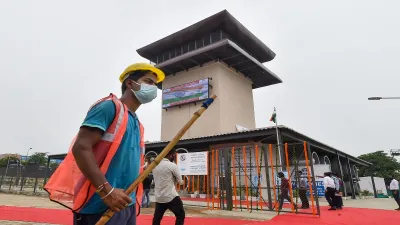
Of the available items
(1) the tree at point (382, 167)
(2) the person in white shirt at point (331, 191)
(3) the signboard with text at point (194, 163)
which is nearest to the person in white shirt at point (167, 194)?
(3) the signboard with text at point (194, 163)

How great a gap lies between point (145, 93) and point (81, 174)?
807mm

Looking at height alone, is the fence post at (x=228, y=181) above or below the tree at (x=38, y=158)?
below

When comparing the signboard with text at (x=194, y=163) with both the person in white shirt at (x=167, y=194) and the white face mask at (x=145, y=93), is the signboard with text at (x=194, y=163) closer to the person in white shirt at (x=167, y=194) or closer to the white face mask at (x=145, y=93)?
the person in white shirt at (x=167, y=194)

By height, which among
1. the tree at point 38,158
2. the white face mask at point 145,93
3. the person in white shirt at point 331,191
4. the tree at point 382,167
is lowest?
the person in white shirt at point 331,191

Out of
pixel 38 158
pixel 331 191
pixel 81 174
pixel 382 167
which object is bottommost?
pixel 331 191

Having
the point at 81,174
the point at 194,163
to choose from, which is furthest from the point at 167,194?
the point at 194,163

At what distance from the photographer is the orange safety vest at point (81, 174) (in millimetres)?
1718

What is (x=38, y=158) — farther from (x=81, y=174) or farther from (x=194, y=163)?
(x=81, y=174)

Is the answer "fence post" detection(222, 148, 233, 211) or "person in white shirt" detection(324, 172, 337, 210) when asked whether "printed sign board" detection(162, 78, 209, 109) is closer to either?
"fence post" detection(222, 148, 233, 211)

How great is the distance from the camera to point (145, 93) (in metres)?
2.25

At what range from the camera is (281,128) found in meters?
14.4

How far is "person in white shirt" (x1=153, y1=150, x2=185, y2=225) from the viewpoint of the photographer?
461 centimetres

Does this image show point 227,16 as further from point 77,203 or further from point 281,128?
point 77,203

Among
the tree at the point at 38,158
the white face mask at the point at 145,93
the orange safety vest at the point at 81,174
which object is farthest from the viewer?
the tree at the point at 38,158
